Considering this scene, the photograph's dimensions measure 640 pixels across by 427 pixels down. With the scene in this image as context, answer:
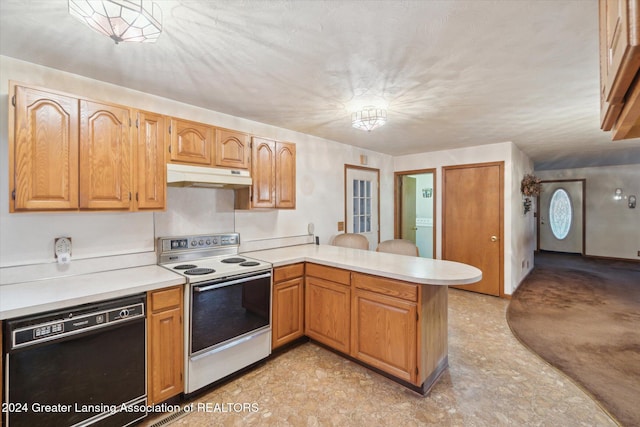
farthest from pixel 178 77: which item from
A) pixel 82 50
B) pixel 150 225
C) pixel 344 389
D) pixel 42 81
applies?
pixel 344 389

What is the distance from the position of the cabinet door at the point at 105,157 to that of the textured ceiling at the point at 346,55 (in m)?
0.36

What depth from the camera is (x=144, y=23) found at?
4.13ft

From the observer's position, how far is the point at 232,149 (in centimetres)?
264

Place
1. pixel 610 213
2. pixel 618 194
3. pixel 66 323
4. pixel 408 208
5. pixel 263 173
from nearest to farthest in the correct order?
pixel 66 323, pixel 263 173, pixel 408 208, pixel 618 194, pixel 610 213

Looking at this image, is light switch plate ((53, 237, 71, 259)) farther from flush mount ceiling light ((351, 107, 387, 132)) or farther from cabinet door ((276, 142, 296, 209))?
flush mount ceiling light ((351, 107, 387, 132))

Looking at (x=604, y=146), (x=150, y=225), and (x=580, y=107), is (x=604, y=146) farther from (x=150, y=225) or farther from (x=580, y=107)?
(x=150, y=225)

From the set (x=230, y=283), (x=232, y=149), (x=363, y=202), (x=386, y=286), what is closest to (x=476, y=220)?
(x=363, y=202)

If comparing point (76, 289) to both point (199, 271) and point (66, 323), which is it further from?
point (199, 271)

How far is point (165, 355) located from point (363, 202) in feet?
11.6

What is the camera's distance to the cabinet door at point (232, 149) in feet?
8.38

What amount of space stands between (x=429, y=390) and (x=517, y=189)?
362 centimetres

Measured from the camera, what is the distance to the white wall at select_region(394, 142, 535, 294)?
4.22m

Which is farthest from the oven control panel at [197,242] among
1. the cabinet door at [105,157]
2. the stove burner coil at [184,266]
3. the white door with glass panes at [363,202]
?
the white door with glass panes at [363,202]

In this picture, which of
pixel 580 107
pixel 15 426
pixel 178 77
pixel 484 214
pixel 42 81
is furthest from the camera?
pixel 484 214
